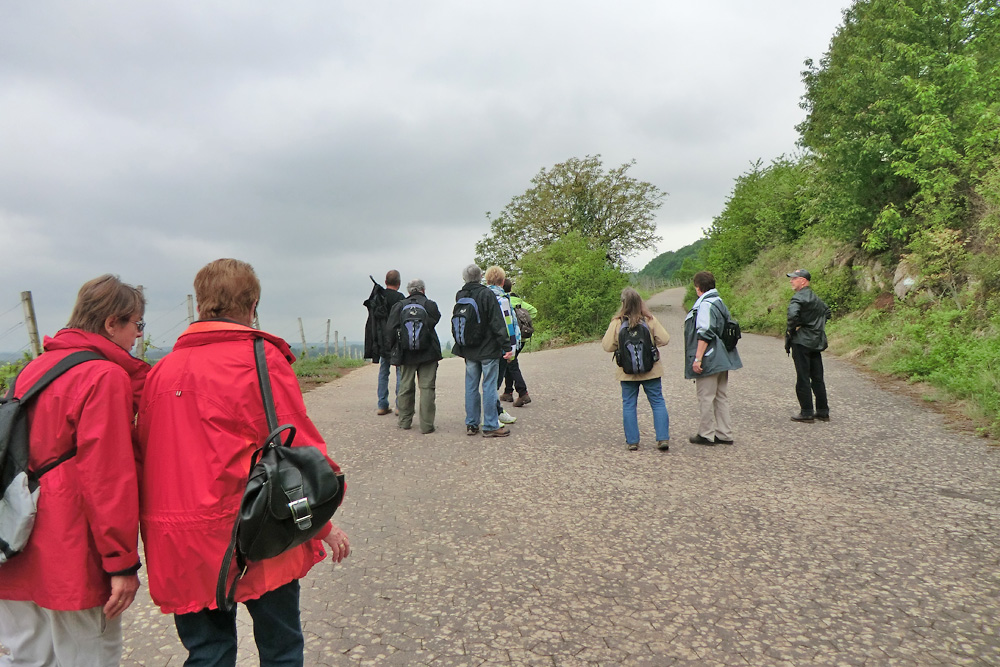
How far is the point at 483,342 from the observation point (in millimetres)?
7867

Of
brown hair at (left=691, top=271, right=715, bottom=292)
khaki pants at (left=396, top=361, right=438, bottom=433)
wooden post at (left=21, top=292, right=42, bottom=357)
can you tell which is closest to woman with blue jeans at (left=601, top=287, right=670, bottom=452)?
brown hair at (left=691, top=271, right=715, bottom=292)

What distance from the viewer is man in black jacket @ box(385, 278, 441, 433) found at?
7965mm

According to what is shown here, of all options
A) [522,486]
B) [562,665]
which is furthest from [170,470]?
[522,486]

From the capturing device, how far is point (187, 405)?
2.04 m

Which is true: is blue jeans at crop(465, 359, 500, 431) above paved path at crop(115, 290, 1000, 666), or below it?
above

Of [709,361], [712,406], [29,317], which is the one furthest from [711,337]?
[29,317]

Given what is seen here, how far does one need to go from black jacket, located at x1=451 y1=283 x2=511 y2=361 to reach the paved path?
1.07 metres

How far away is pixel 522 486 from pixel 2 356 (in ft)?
28.8

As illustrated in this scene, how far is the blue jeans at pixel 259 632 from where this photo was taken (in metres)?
2.17

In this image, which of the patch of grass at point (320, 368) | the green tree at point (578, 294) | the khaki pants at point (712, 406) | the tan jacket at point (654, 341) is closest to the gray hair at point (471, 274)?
the tan jacket at point (654, 341)

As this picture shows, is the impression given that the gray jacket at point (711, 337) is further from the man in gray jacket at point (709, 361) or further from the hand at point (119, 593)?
the hand at point (119, 593)

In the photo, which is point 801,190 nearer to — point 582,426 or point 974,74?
point 974,74

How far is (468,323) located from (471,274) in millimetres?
624

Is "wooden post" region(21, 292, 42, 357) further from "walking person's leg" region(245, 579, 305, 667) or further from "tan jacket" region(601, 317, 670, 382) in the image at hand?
"walking person's leg" region(245, 579, 305, 667)
